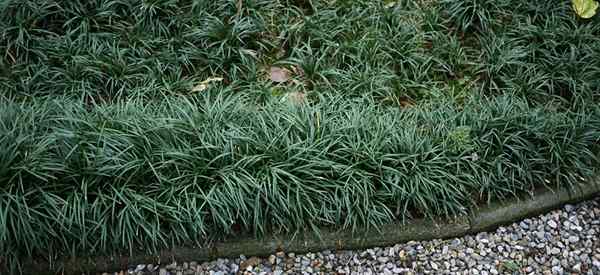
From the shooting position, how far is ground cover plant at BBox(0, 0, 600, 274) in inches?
130

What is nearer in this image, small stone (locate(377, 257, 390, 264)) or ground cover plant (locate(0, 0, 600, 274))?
ground cover plant (locate(0, 0, 600, 274))

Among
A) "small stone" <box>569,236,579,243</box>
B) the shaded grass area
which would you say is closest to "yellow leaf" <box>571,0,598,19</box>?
the shaded grass area

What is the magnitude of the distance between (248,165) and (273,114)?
390mm

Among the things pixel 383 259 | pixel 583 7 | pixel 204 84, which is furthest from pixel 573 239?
pixel 204 84

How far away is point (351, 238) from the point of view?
11.5ft

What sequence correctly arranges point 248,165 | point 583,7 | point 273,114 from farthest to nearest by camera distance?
point 583,7, point 273,114, point 248,165

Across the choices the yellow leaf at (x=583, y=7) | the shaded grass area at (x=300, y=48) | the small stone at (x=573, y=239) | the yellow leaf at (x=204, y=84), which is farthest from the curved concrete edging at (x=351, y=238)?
the yellow leaf at (x=583, y=7)

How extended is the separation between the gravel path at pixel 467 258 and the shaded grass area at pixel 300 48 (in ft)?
3.16

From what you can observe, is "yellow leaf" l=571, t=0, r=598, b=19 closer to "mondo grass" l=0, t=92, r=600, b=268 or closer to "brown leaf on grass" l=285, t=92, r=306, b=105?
"mondo grass" l=0, t=92, r=600, b=268

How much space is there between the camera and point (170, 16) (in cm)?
433

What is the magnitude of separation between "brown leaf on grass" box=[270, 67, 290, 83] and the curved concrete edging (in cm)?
118

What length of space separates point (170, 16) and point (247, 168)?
4.71 feet

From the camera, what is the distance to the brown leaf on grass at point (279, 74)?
13.9 ft

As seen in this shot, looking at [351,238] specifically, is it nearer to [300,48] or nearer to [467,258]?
[467,258]
